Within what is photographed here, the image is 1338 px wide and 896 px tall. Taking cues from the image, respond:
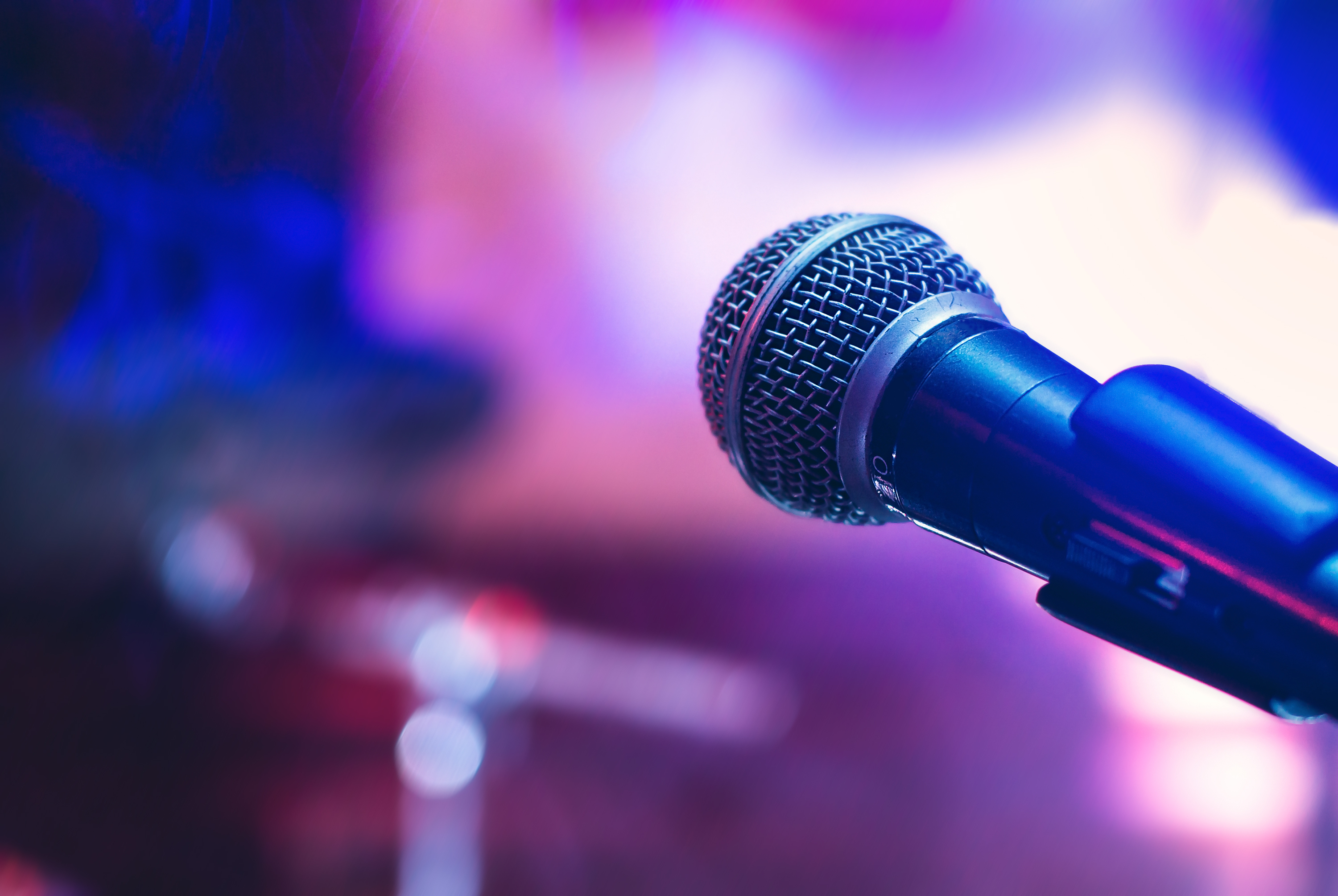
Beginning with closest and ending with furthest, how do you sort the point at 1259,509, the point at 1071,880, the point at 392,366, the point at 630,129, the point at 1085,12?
the point at 1259,509 < the point at 1085,12 < the point at 630,129 < the point at 392,366 < the point at 1071,880

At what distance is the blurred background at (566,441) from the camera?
146 centimetres

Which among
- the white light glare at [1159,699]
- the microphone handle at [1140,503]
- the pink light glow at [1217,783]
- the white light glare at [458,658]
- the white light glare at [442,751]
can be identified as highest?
the microphone handle at [1140,503]

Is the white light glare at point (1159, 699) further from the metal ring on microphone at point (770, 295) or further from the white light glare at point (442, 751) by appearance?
the metal ring on microphone at point (770, 295)

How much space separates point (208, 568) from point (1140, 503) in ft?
8.32

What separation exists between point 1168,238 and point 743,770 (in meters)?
1.85

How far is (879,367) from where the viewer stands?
44 cm

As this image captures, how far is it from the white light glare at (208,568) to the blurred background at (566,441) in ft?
0.05

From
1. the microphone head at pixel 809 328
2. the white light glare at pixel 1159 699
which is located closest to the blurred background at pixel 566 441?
the white light glare at pixel 1159 699

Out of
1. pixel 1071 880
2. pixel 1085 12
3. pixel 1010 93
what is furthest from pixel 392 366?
pixel 1071 880

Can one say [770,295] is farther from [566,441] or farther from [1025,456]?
[566,441]

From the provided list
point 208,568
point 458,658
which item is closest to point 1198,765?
point 458,658

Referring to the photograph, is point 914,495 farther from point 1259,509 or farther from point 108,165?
point 108,165

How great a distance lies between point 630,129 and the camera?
1.75 meters

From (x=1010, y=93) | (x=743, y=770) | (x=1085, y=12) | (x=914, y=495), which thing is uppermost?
(x=1085, y=12)
